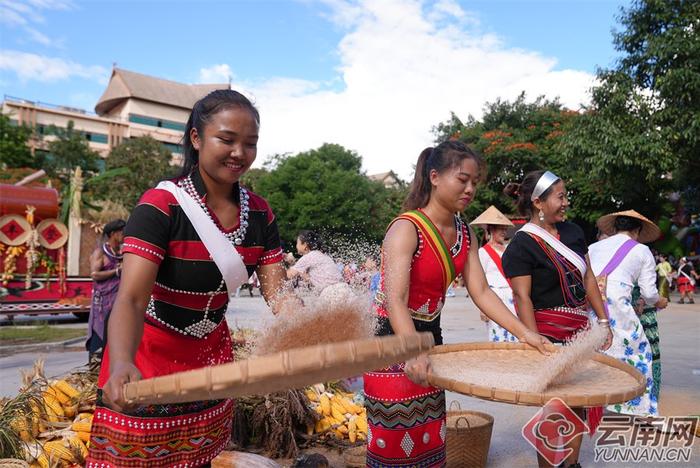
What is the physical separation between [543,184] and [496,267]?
197 centimetres

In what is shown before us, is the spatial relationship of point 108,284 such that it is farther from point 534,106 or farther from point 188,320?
point 534,106

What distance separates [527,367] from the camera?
2316 millimetres

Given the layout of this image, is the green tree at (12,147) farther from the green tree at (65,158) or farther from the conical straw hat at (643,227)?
the conical straw hat at (643,227)

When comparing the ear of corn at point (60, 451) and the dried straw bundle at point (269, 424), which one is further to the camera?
the dried straw bundle at point (269, 424)

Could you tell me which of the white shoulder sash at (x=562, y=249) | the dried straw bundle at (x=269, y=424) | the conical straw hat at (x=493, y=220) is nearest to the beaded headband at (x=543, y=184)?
the white shoulder sash at (x=562, y=249)

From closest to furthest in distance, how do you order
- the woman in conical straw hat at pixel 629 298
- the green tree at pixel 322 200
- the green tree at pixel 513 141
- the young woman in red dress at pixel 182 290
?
the young woman in red dress at pixel 182 290
the woman in conical straw hat at pixel 629 298
the green tree at pixel 513 141
the green tree at pixel 322 200

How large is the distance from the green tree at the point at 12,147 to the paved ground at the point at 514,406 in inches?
713

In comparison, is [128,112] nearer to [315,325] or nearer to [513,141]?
[513,141]

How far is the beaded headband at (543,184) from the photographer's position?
312 centimetres

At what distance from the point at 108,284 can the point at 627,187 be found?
14138mm

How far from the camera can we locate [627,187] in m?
15.2

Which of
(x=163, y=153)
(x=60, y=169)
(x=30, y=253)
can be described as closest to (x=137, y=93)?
(x=60, y=169)

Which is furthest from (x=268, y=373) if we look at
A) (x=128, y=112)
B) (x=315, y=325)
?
(x=128, y=112)

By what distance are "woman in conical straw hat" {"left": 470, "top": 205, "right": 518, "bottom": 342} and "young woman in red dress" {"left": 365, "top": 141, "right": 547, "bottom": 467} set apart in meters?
2.25
